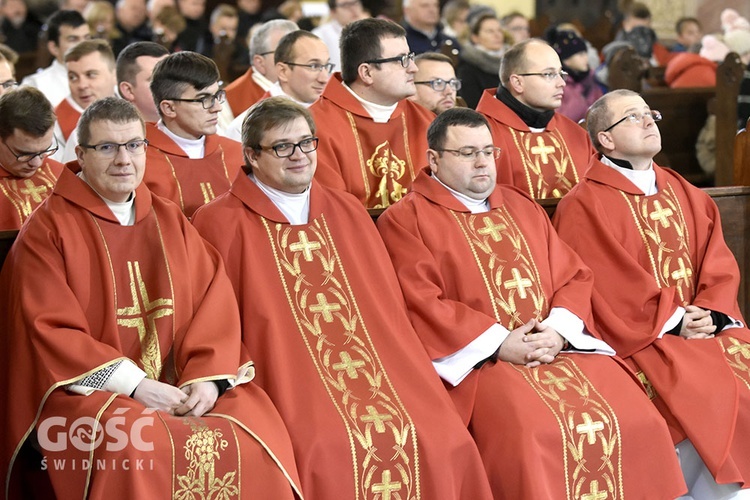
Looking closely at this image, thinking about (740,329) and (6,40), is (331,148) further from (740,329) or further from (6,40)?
(6,40)

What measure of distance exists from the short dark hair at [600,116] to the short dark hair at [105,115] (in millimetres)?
2155

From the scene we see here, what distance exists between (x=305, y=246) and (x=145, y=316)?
711 millimetres

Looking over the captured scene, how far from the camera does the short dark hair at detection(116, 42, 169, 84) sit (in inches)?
240

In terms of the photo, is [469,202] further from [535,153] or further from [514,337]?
[535,153]

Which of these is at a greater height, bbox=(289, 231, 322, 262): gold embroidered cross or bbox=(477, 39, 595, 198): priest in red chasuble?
bbox=(477, 39, 595, 198): priest in red chasuble

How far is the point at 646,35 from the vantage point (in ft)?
39.2

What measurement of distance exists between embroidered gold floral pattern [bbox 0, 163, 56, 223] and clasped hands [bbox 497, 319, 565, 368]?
2152 millimetres

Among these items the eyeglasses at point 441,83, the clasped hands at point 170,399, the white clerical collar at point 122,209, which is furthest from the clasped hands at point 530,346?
the eyeglasses at point 441,83

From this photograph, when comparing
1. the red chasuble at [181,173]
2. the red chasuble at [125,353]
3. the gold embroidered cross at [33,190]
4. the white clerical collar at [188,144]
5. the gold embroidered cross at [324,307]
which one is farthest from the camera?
the white clerical collar at [188,144]

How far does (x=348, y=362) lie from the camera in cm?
451

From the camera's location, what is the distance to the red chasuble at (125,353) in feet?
12.7

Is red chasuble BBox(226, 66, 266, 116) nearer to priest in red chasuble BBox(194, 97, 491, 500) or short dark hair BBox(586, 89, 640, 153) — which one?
short dark hair BBox(586, 89, 640, 153)

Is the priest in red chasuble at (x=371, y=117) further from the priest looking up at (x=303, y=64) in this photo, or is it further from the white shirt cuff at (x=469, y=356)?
the white shirt cuff at (x=469, y=356)

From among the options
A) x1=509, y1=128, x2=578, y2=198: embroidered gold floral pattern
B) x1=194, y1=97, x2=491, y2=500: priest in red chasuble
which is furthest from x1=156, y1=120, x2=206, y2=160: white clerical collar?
x1=509, y1=128, x2=578, y2=198: embroidered gold floral pattern
